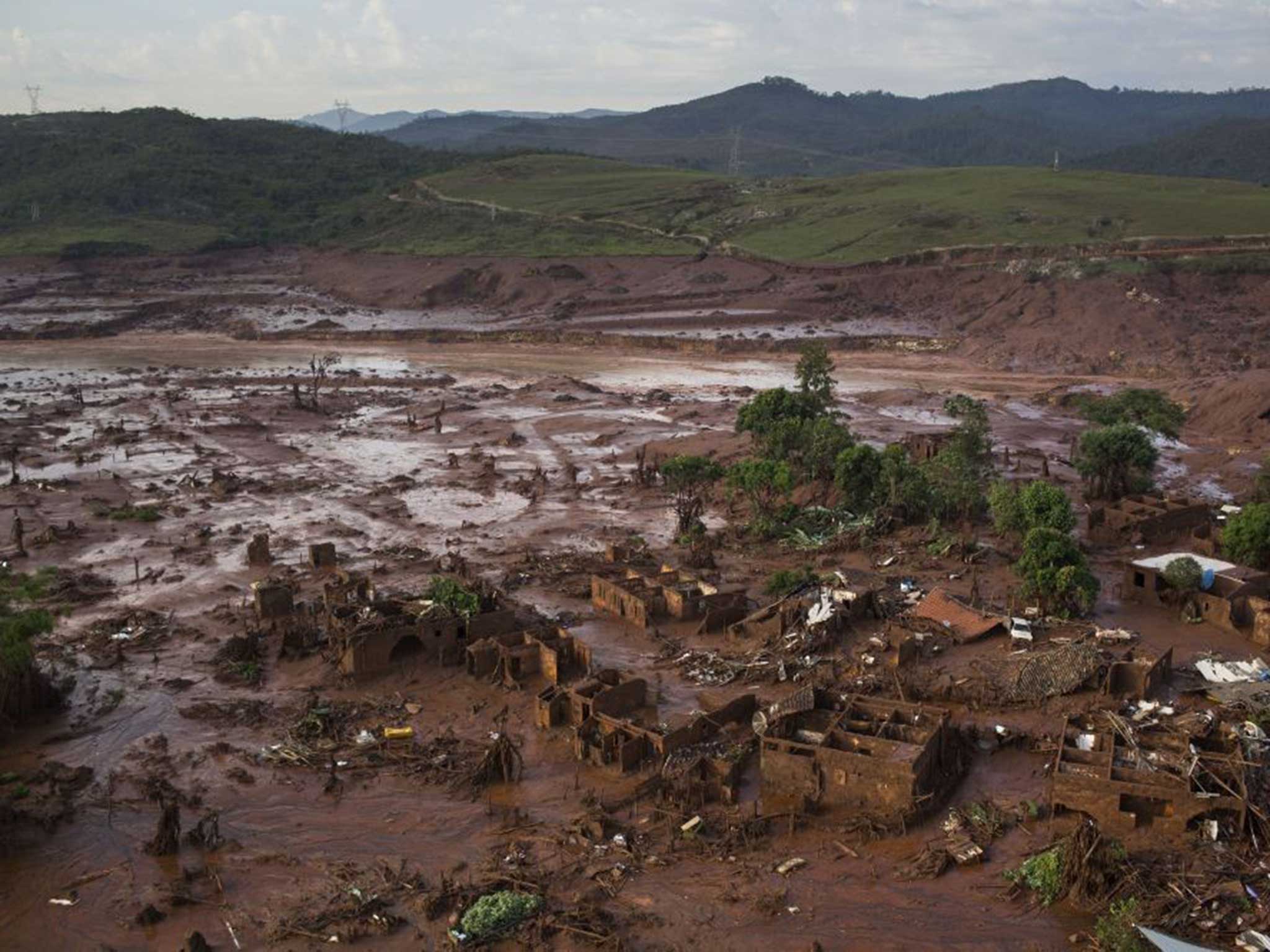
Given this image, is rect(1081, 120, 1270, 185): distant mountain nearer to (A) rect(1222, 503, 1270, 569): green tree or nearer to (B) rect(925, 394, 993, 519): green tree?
(B) rect(925, 394, 993, 519): green tree

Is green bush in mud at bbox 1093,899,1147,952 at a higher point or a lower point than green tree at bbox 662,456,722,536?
lower

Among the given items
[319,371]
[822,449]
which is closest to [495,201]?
[319,371]

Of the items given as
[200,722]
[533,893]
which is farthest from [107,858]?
[533,893]

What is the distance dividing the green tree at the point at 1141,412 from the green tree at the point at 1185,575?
51.0 ft

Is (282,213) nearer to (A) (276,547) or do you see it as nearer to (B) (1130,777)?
(A) (276,547)

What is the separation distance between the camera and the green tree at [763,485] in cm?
3378

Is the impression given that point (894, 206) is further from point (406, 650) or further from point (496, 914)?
point (496, 914)

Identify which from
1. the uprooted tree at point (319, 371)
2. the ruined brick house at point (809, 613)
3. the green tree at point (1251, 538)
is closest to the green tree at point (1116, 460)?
the green tree at point (1251, 538)

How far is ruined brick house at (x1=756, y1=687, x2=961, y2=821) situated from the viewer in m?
18.3

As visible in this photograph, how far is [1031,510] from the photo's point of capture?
29594 mm

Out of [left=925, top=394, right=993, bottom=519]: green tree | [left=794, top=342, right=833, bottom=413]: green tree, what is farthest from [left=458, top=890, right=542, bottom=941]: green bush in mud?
[left=794, top=342, right=833, bottom=413]: green tree

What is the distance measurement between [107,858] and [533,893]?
6761 millimetres

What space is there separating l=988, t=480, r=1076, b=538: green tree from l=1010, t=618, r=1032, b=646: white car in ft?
15.2

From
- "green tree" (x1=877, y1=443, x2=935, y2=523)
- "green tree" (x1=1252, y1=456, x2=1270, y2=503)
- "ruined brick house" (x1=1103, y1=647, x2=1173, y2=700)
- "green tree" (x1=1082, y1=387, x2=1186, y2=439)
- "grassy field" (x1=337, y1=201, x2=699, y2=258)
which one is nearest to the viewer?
"ruined brick house" (x1=1103, y1=647, x2=1173, y2=700)
